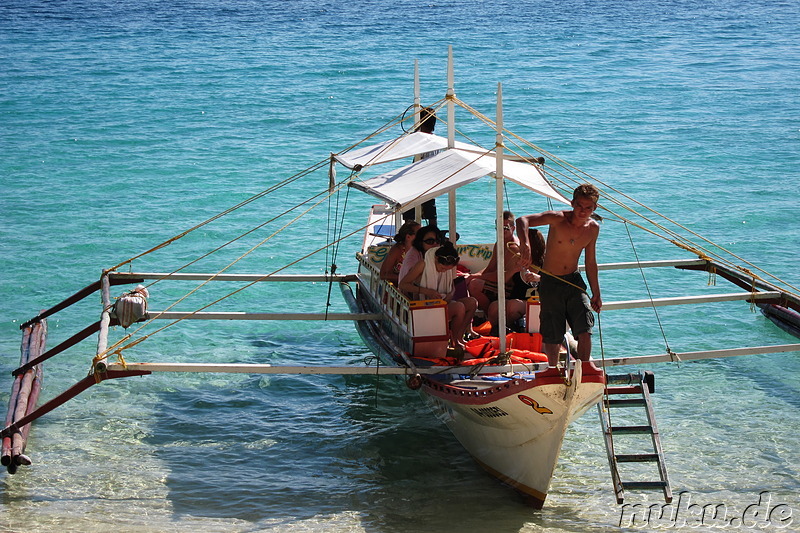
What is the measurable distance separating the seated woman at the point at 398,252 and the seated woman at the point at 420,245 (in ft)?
1.65

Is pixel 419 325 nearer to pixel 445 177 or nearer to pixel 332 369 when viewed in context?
pixel 332 369

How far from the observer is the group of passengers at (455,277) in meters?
9.43

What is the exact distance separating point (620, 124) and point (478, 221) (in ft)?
28.9

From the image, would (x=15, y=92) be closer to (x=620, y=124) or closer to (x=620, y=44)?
(x=620, y=124)

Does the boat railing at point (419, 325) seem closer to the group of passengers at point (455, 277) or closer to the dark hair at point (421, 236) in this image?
the group of passengers at point (455, 277)

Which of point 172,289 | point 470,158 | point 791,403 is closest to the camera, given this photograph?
point 470,158

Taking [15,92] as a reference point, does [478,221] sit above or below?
below

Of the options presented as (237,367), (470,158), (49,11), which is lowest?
(237,367)

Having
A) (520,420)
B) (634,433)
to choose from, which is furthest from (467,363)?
(634,433)

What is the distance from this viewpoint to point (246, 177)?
23031mm

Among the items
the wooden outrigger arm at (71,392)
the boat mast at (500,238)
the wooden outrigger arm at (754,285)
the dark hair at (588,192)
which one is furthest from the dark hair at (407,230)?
the wooden outrigger arm at (754,285)

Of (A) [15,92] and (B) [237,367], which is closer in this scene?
(B) [237,367]

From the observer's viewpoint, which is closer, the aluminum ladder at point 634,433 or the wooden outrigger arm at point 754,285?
the aluminum ladder at point 634,433

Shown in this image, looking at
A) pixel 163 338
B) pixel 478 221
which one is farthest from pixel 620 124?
pixel 163 338
